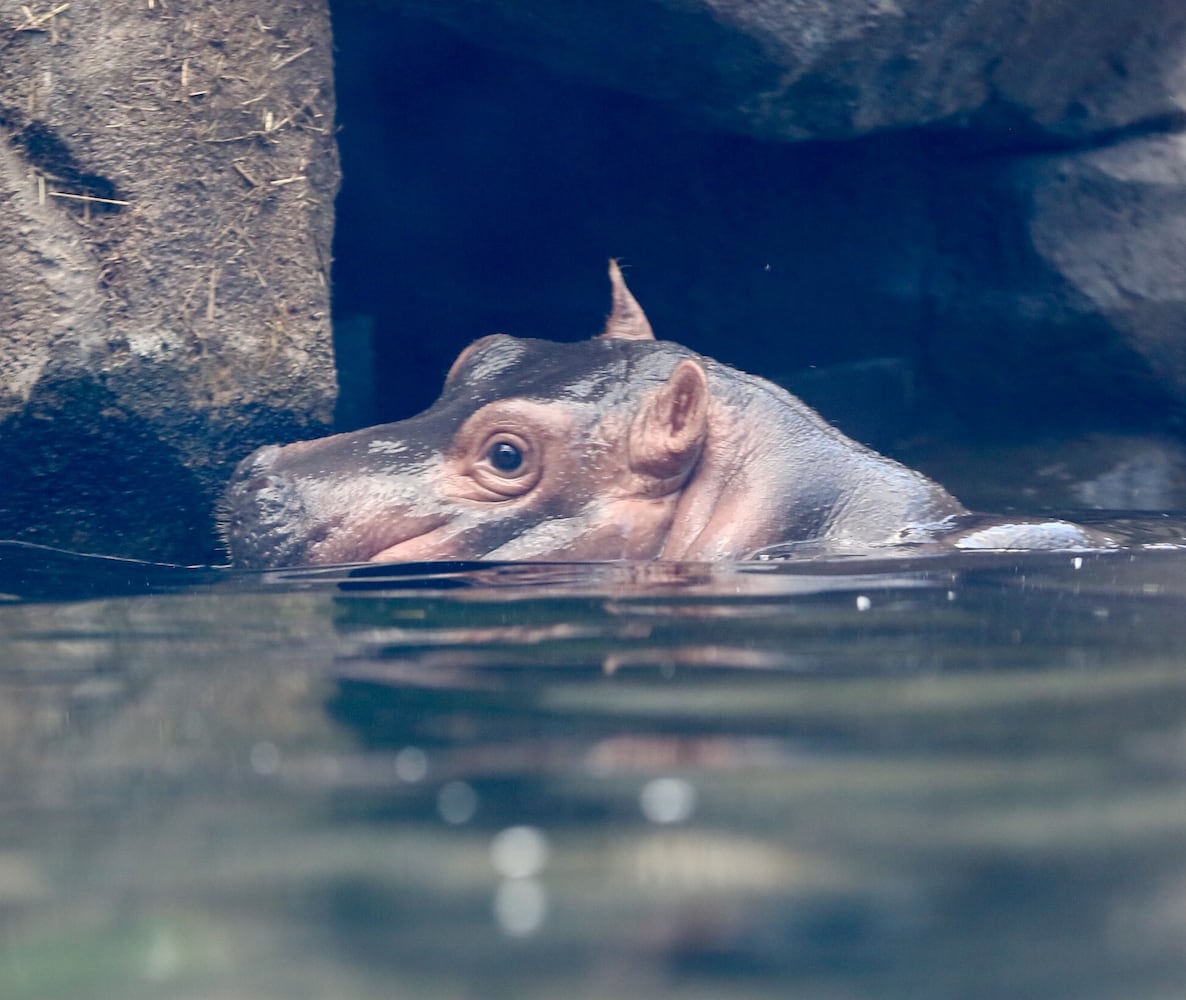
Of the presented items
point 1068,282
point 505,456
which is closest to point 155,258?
point 505,456

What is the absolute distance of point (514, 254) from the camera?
7430mm

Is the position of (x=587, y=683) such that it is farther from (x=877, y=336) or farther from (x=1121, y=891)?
(x=877, y=336)

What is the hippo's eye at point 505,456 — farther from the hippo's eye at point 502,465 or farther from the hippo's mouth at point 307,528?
the hippo's mouth at point 307,528

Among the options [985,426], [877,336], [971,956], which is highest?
[877,336]

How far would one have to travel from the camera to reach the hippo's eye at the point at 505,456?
454cm

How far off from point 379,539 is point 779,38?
245 cm

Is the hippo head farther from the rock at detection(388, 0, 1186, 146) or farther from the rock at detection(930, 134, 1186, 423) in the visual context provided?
the rock at detection(930, 134, 1186, 423)

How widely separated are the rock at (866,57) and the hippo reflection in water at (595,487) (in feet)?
4.42

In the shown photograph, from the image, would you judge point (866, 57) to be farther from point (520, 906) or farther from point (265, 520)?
point (520, 906)

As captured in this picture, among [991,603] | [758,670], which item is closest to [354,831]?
[758,670]

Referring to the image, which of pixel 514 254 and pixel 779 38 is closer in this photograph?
pixel 779 38

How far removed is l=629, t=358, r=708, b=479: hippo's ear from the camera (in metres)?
4.41

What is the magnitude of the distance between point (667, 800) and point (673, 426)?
10.0ft

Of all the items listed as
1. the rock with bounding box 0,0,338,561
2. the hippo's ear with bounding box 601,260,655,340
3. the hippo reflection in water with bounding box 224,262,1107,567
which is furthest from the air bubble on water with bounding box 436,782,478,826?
the hippo's ear with bounding box 601,260,655,340
